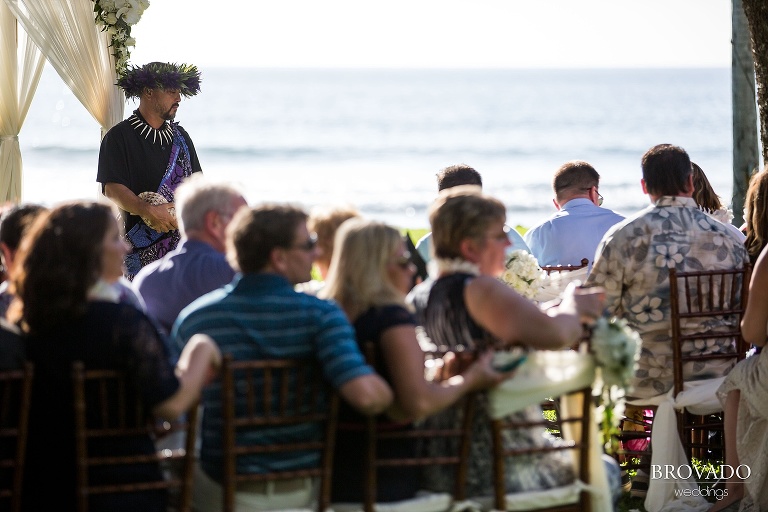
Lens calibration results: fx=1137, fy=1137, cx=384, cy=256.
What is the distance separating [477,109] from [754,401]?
61342mm

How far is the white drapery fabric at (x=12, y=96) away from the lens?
6742 mm

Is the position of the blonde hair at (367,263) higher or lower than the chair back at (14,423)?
higher

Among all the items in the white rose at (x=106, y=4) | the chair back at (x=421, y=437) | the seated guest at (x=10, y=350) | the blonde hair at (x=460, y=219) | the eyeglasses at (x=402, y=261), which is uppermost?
the white rose at (x=106, y=4)

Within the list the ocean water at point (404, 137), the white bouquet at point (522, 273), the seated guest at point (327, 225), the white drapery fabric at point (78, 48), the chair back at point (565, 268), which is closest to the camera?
the seated guest at point (327, 225)

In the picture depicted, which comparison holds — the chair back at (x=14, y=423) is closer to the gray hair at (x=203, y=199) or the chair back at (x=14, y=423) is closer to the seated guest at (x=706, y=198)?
the gray hair at (x=203, y=199)

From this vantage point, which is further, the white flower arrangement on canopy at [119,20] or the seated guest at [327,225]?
the white flower arrangement on canopy at [119,20]

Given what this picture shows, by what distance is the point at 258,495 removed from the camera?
3088mm

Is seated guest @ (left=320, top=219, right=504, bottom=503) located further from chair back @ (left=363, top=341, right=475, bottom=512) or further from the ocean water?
the ocean water

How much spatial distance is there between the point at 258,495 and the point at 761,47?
170 inches

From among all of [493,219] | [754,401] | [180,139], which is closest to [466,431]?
[493,219]

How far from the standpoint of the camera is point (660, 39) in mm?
72625

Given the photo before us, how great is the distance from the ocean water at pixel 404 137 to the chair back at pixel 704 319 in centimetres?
2079

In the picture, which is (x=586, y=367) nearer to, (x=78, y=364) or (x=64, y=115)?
(x=78, y=364)

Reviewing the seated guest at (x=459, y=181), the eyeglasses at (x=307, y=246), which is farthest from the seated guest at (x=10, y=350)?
the seated guest at (x=459, y=181)
